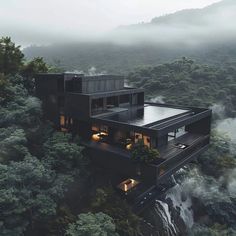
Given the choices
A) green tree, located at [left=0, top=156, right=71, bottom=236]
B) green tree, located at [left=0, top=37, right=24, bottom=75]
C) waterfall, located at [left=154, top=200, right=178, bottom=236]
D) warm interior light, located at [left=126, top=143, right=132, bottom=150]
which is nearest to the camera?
green tree, located at [left=0, top=156, right=71, bottom=236]

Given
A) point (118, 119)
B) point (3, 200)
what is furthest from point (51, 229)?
point (118, 119)

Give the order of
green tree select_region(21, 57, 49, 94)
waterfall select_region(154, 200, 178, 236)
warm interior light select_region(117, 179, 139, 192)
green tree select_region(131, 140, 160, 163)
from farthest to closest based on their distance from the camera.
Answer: green tree select_region(21, 57, 49, 94) → waterfall select_region(154, 200, 178, 236) → warm interior light select_region(117, 179, 139, 192) → green tree select_region(131, 140, 160, 163)

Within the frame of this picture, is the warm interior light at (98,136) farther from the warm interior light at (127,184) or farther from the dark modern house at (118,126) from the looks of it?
the warm interior light at (127,184)

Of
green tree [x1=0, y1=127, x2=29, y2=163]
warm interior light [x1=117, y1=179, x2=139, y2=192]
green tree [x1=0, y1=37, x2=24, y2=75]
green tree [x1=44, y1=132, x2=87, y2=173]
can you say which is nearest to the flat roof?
green tree [x1=44, y1=132, x2=87, y2=173]

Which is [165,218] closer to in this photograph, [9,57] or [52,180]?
[52,180]

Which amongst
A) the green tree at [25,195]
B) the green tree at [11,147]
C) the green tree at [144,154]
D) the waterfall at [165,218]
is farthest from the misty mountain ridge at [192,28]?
the green tree at [25,195]

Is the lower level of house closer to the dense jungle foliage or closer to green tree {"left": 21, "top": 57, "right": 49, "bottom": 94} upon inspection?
the dense jungle foliage
